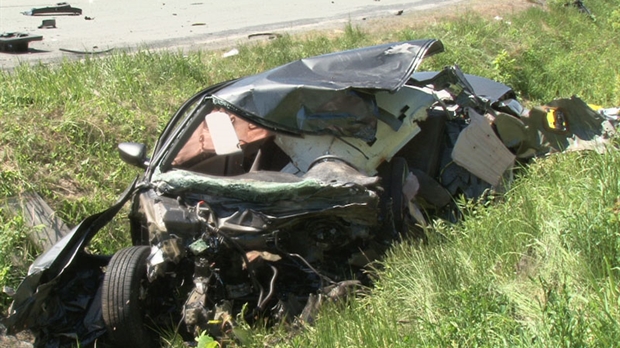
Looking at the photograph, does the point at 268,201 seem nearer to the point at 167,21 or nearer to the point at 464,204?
the point at 464,204

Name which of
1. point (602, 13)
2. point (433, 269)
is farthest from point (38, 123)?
point (602, 13)

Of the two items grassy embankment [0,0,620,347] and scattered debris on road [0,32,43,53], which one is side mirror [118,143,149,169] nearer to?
grassy embankment [0,0,620,347]

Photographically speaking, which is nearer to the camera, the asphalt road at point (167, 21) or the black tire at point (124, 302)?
the black tire at point (124, 302)

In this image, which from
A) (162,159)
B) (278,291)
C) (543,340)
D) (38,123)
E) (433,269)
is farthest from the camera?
(38,123)

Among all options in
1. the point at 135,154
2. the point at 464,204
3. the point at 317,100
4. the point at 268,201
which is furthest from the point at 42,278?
the point at 464,204

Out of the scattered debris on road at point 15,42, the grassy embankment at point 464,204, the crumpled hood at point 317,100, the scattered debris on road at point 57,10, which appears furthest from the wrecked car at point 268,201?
the scattered debris on road at point 57,10

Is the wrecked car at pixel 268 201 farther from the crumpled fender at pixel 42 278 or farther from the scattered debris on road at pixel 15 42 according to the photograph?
the scattered debris on road at pixel 15 42

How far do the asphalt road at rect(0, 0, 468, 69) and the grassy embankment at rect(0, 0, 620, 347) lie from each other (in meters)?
1.15

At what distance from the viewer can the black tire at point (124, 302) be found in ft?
14.7

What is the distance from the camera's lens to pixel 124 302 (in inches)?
176

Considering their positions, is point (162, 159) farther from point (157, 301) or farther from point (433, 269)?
point (433, 269)

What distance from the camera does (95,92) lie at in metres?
7.66

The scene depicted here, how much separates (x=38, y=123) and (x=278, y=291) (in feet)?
11.6

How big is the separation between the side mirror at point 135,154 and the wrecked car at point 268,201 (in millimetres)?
11
